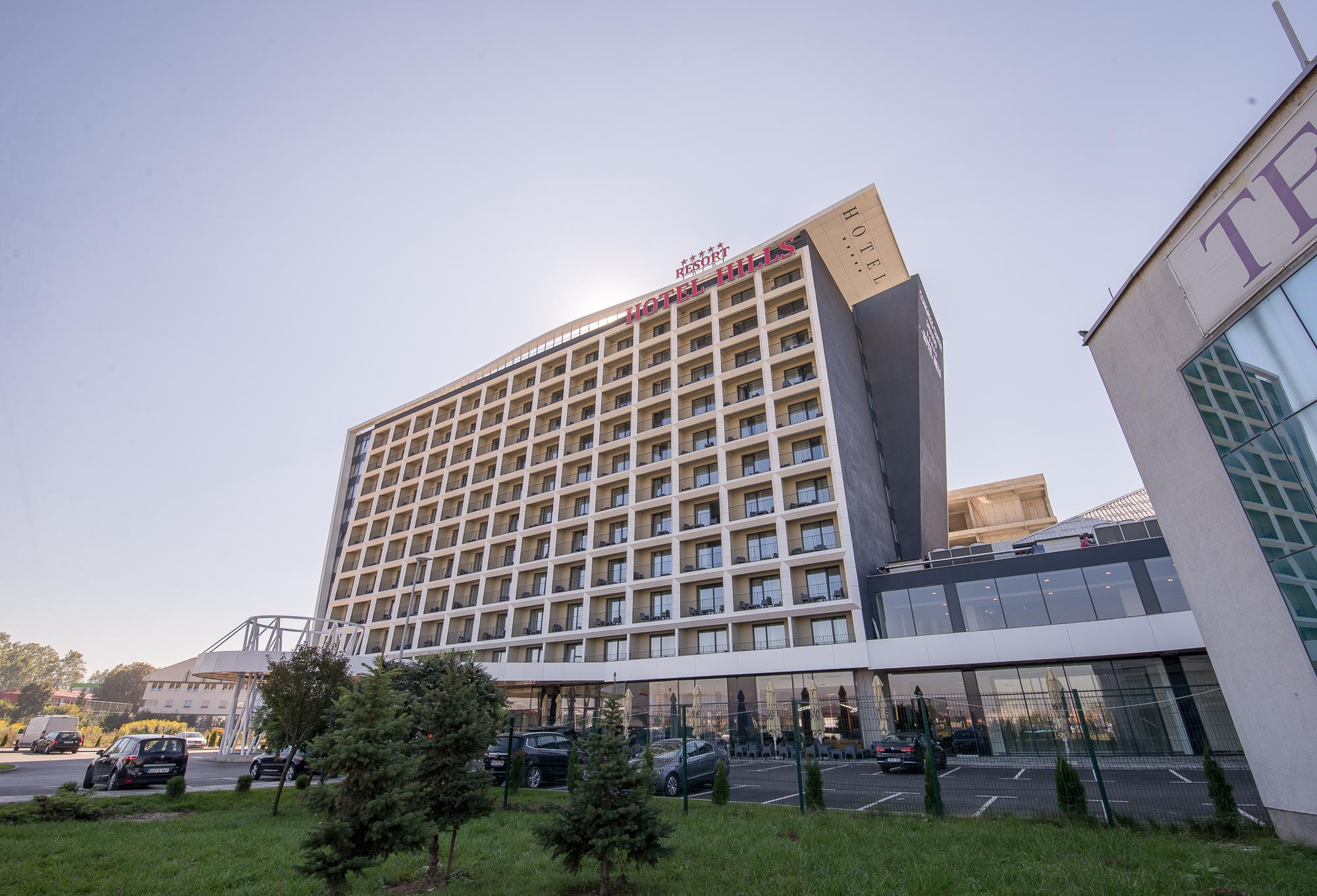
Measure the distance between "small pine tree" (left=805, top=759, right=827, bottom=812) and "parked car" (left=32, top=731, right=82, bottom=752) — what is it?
49.3m

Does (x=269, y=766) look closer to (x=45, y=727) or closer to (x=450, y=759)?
(x=450, y=759)

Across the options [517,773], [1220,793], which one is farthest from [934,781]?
[517,773]

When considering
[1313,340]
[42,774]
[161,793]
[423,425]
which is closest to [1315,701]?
[1313,340]

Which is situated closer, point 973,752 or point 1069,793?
point 1069,793

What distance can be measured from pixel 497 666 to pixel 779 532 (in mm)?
20144

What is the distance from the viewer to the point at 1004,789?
14297 millimetres

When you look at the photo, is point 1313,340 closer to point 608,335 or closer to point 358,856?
point 358,856

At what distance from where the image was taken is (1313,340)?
7.86 m

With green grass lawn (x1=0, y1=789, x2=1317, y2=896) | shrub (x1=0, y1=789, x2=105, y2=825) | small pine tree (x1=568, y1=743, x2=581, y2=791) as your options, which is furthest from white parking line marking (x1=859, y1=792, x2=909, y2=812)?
shrub (x1=0, y1=789, x2=105, y2=825)

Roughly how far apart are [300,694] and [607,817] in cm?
1323

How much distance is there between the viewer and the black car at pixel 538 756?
58.0 feet

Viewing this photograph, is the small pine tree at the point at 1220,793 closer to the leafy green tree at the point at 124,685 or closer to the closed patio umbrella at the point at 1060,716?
the closed patio umbrella at the point at 1060,716

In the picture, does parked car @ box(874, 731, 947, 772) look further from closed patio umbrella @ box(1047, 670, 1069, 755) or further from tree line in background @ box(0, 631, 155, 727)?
tree line in background @ box(0, 631, 155, 727)

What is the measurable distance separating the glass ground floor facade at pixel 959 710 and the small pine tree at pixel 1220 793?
3.37ft
